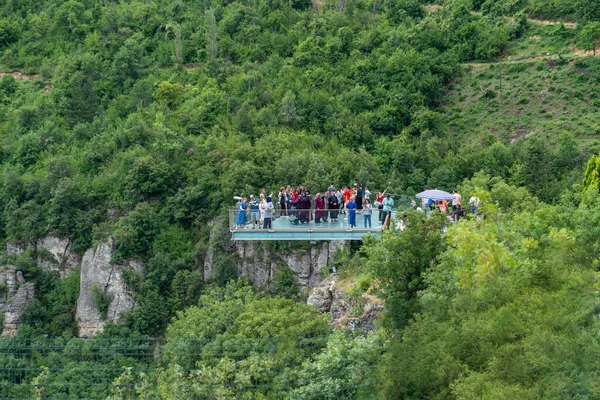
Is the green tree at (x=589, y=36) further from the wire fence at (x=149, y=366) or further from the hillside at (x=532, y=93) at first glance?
the wire fence at (x=149, y=366)

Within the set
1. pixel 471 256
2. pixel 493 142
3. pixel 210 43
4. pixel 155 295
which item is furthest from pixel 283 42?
pixel 471 256

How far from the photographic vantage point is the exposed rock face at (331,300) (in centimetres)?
4238

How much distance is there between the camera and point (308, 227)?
4288cm

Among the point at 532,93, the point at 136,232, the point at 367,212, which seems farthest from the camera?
the point at 532,93

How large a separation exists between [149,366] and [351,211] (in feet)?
43.9

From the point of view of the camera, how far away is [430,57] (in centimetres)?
6800

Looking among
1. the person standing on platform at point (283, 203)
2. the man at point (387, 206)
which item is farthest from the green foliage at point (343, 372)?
the person standing on platform at point (283, 203)

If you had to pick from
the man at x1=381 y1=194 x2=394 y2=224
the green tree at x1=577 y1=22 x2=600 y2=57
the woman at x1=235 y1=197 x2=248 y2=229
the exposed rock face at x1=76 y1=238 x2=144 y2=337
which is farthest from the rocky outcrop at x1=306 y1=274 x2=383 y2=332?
the green tree at x1=577 y1=22 x2=600 y2=57

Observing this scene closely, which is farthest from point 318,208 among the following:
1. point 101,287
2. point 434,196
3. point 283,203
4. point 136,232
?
point 101,287

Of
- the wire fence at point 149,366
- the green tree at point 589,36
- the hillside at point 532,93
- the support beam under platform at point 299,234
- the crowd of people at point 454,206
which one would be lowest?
the wire fence at point 149,366

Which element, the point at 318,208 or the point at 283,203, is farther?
the point at 283,203

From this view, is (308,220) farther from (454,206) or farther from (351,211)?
(454,206)

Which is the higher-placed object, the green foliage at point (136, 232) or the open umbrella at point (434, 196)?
the open umbrella at point (434, 196)

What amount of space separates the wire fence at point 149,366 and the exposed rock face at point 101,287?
1.62 m
